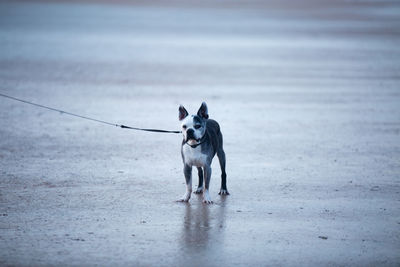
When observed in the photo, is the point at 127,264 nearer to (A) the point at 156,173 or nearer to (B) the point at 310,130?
(A) the point at 156,173

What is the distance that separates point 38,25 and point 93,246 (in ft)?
99.6

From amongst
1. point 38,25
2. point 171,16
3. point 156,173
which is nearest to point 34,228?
point 156,173

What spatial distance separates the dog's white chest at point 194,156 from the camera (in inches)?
338

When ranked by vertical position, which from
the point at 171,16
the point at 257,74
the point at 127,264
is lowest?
the point at 127,264

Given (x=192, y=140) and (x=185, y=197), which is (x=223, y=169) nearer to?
(x=185, y=197)

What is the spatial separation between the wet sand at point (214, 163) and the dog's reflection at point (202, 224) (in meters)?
0.02

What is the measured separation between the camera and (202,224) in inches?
315

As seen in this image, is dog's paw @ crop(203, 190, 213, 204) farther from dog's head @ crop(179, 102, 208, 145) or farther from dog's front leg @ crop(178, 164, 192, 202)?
dog's head @ crop(179, 102, 208, 145)

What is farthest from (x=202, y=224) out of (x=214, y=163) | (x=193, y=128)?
(x=214, y=163)

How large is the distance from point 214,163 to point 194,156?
240 cm

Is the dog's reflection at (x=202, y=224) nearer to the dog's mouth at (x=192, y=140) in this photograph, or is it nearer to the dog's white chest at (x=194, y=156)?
the dog's white chest at (x=194, y=156)

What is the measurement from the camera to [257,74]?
2178 cm

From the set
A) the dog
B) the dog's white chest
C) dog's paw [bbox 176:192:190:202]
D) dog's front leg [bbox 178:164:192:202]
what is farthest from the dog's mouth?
dog's paw [bbox 176:192:190:202]

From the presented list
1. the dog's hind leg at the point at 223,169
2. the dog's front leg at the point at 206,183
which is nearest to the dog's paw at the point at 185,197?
the dog's front leg at the point at 206,183
